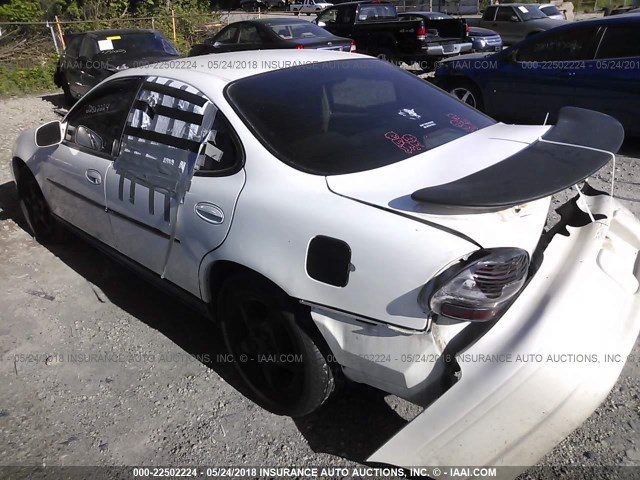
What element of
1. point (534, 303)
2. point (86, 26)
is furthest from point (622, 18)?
point (86, 26)

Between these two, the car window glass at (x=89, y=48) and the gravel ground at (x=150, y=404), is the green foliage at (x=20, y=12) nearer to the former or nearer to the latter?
the car window glass at (x=89, y=48)

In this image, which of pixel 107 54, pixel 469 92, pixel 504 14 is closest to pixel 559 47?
pixel 469 92

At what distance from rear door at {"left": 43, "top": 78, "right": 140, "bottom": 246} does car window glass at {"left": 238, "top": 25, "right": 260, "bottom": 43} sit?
8018mm

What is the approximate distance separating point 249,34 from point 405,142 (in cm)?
982

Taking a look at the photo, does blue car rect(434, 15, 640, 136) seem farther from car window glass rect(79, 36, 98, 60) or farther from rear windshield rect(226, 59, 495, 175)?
car window glass rect(79, 36, 98, 60)

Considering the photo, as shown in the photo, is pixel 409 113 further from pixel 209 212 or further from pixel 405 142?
pixel 209 212

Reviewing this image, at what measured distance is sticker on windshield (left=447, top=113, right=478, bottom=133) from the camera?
9.58ft

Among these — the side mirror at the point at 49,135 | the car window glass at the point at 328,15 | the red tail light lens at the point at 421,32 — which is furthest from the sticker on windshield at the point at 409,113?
the car window glass at the point at 328,15

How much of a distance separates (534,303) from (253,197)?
4.09 feet

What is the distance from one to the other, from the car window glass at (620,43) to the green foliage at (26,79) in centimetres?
1194

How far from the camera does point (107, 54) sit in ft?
32.4

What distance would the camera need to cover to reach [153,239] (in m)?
3.12

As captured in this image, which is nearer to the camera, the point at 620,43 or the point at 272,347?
the point at 272,347

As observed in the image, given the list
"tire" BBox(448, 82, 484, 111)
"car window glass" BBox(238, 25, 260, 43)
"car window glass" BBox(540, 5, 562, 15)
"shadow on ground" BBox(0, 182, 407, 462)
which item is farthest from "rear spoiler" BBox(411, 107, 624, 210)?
"car window glass" BBox(540, 5, 562, 15)
